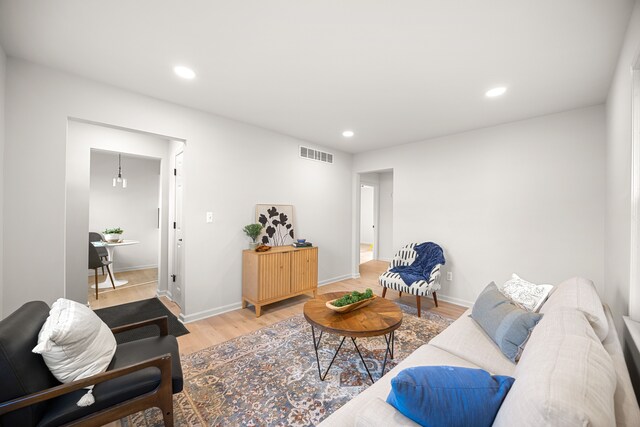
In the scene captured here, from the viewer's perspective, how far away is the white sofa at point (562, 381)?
0.65m

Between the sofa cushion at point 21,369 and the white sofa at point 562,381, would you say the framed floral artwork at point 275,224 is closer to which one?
the sofa cushion at point 21,369

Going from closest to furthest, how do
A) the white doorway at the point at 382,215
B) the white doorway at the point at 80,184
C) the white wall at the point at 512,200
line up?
1. the white wall at the point at 512,200
2. the white doorway at the point at 80,184
3. the white doorway at the point at 382,215

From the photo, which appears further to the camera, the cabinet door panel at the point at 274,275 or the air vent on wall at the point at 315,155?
the air vent on wall at the point at 315,155

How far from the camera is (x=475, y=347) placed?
164cm

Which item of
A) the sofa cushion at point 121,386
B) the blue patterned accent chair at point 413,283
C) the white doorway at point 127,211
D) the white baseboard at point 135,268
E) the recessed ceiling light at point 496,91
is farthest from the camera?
the white baseboard at point 135,268

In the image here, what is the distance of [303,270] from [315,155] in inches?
79.5

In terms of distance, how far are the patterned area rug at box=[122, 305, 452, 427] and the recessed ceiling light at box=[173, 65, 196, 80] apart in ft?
8.29

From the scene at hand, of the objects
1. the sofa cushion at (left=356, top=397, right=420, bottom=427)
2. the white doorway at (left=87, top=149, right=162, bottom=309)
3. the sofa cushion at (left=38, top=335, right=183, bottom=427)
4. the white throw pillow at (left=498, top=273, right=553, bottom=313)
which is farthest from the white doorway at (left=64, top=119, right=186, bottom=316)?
the white throw pillow at (left=498, top=273, right=553, bottom=313)

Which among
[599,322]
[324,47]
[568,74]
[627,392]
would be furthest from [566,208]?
[324,47]

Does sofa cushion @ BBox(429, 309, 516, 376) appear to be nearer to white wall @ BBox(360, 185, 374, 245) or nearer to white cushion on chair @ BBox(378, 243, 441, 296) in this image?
white cushion on chair @ BBox(378, 243, 441, 296)

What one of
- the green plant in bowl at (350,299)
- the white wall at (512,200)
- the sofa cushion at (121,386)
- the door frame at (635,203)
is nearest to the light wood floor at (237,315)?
the white wall at (512,200)

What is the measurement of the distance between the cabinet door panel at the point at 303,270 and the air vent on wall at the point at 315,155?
5.35ft

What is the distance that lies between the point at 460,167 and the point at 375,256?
391cm

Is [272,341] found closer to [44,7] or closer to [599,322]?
[599,322]
